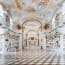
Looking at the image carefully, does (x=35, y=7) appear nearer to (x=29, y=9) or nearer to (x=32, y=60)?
(x=29, y=9)

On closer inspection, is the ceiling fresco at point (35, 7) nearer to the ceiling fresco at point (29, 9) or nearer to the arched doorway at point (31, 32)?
the ceiling fresco at point (29, 9)

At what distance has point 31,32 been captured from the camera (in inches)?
1693

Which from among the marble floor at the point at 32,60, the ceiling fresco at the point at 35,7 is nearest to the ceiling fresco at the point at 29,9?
the ceiling fresco at the point at 35,7

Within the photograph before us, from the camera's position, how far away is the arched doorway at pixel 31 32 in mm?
38744

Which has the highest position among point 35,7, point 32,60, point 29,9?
point 35,7

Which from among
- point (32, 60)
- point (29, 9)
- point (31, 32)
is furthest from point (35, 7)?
point (32, 60)

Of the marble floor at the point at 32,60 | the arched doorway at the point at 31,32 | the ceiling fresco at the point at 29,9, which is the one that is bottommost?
the marble floor at the point at 32,60

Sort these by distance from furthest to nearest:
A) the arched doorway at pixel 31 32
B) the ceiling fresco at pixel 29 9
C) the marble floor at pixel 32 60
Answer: the arched doorway at pixel 31 32 < the ceiling fresco at pixel 29 9 < the marble floor at pixel 32 60

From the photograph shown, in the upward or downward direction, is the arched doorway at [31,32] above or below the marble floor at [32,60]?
above

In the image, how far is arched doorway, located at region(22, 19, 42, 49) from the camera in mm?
38744

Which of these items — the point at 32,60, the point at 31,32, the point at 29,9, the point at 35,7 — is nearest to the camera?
the point at 32,60

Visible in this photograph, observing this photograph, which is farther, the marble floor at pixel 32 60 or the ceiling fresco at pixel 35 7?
the ceiling fresco at pixel 35 7

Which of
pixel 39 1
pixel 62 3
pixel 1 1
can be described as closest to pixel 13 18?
pixel 39 1

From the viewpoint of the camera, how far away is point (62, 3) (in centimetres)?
2386
